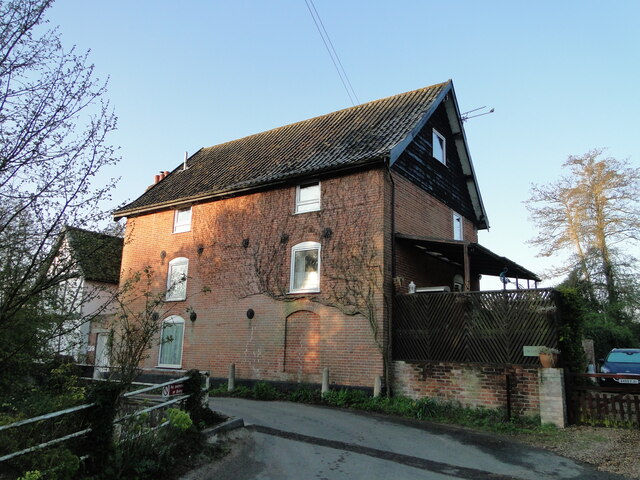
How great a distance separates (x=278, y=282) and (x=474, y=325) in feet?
20.1

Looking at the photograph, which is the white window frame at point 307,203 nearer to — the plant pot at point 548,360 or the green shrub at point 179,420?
the plant pot at point 548,360

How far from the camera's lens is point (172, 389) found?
7.84m

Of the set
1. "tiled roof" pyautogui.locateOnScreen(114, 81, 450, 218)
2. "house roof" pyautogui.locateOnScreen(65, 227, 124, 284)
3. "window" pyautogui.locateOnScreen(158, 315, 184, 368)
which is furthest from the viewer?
"window" pyautogui.locateOnScreen(158, 315, 184, 368)

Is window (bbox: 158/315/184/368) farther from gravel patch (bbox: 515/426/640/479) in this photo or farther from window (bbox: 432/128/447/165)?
gravel patch (bbox: 515/426/640/479)

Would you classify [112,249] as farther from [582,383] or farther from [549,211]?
[549,211]

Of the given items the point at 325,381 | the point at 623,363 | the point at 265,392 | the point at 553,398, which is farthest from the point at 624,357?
the point at 265,392

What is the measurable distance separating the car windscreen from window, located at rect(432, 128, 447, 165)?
8.78m

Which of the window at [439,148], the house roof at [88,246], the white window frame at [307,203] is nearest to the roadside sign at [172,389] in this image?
the house roof at [88,246]

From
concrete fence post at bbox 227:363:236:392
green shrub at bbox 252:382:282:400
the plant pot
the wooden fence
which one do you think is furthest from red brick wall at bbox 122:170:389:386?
the plant pot

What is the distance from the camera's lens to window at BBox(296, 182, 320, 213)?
15227mm

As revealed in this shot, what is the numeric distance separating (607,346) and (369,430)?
19731mm

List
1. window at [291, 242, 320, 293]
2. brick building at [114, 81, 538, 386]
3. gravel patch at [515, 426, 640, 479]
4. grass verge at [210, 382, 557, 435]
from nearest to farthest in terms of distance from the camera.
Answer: gravel patch at [515, 426, 640, 479]
grass verge at [210, 382, 557, 435]
brick building at [114, 81, 538, 386]
window at [291, 242, 320, 293]

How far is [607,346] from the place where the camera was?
2411 centimetres

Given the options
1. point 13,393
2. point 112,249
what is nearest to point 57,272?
point 112,249
